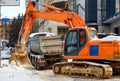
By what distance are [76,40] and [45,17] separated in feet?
23.3

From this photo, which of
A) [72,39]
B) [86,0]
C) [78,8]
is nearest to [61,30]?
[78,8]

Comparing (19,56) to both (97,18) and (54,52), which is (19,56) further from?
(97,18)

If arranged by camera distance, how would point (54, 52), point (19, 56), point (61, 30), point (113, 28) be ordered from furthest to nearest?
point (61, 30)
point (113, 28)
point (19, 56)
point (54, 52)

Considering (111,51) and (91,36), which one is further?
(91,36)

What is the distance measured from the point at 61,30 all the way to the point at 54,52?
120 feet

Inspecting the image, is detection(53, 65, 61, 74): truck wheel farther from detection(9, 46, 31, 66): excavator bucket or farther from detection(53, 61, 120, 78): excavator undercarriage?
detection(9, 46, 31, 66): excavator bucket

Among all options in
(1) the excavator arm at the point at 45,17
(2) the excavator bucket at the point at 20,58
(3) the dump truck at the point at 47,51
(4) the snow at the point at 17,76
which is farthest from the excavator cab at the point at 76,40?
(2) the excavator bucket at the point at 20,58

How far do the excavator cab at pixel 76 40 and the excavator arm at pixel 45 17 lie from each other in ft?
11.6

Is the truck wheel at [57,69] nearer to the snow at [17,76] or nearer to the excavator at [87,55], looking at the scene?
the excavator at [87,55]

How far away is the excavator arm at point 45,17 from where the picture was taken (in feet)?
80.7

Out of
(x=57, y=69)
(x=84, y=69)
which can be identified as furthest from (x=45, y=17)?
(x=84, y=69)

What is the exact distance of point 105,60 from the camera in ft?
64.0

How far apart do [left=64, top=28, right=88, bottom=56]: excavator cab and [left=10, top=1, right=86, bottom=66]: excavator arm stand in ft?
11.6

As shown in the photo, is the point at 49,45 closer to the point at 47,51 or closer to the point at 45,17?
the point at 47,51
